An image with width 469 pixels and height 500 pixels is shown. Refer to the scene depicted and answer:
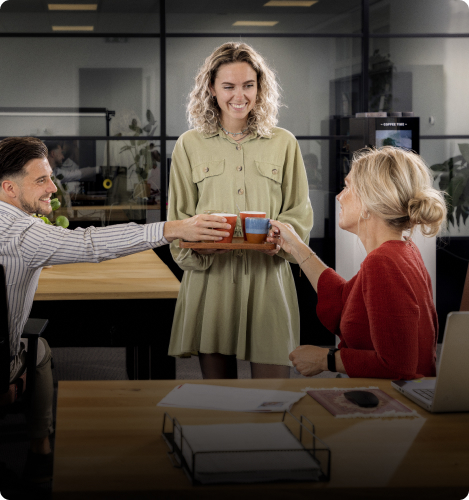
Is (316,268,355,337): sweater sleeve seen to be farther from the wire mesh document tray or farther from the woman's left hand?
the wire mesh document tray

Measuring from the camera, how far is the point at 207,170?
229 centimetres

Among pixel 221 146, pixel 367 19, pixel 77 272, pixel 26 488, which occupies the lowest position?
pixel 26 488

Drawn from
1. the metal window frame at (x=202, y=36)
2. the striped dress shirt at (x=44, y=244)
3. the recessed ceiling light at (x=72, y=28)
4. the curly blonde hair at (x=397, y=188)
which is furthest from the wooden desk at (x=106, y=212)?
the curly blonde hair at (x=397, y=188)

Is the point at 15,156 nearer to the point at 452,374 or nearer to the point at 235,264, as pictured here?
the point at 235,264

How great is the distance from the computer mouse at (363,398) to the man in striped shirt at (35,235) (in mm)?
862

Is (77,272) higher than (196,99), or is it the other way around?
(196,99)

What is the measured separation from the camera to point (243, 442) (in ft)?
3.32

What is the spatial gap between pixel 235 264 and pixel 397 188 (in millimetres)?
767

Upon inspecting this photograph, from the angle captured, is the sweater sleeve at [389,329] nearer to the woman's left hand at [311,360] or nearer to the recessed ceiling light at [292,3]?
the woman's left hand at [311,360]

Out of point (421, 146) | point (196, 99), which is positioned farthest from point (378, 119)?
point (196, 99)

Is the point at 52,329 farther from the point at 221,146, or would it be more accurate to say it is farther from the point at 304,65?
the point at 304,65

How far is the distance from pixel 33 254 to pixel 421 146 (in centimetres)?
382

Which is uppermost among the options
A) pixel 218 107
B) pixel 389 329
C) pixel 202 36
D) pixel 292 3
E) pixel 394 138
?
pixel 292 3

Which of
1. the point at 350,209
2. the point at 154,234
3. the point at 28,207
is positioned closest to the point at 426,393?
the point at 350,209
